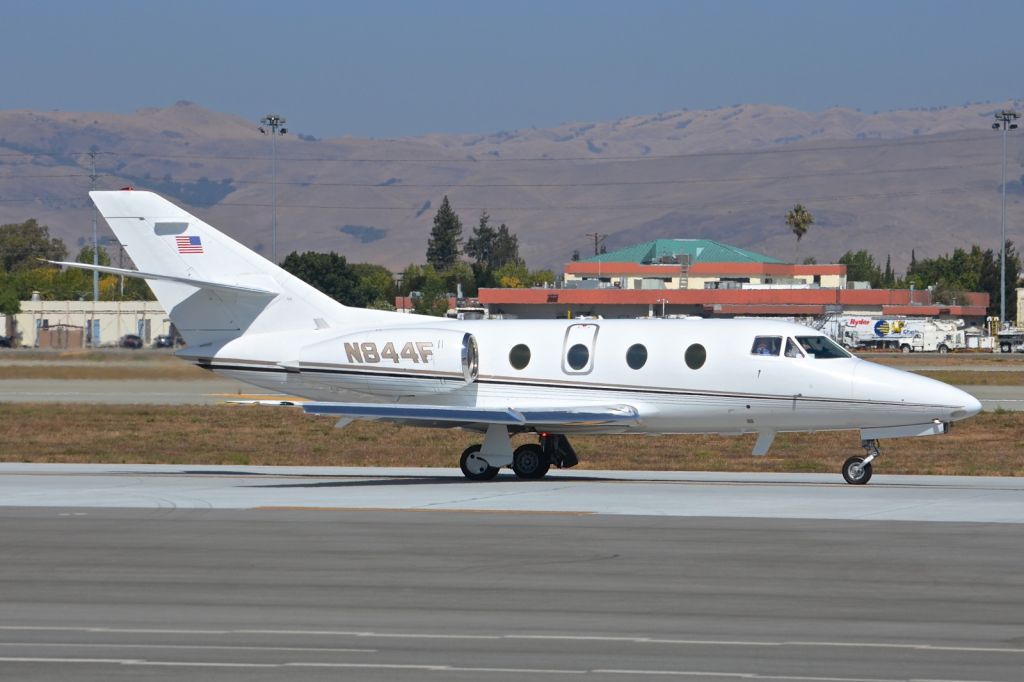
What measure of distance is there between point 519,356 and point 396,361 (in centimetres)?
208

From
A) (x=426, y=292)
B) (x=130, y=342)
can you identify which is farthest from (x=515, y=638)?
(x=426, y=292)

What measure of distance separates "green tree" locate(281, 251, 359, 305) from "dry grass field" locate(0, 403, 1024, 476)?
368ft

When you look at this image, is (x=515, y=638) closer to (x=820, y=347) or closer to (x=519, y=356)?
(x=519, y=356)

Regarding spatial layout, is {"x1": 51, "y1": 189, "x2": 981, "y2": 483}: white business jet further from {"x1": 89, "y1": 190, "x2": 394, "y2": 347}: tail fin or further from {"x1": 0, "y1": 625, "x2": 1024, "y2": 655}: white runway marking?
{"x1": 0, "y1": 625, "x2": 1024, "y2": 655}: white runway marking

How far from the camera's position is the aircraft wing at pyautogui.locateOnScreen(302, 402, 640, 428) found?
23672mm

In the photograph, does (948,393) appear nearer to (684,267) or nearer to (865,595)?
(865,595)

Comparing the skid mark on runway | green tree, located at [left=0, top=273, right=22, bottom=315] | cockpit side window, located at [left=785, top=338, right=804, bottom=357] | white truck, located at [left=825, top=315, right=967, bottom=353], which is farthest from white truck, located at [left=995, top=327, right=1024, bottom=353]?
the skid mark on runway

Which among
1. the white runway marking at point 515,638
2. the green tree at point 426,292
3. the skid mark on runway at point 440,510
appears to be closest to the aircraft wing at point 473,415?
the skid mark on runway at point 440,510

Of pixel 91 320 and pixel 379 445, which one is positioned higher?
pixel 91 320

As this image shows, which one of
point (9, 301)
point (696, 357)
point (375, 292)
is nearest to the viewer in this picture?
point (696, 357)

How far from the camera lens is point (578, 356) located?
82.4ft

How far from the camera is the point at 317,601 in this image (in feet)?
45.1

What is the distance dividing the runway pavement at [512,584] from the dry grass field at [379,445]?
851 cm

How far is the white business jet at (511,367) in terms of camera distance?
24.1m
